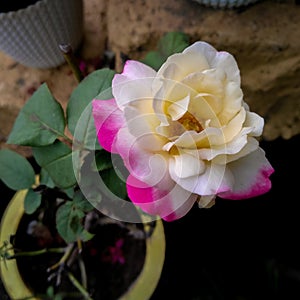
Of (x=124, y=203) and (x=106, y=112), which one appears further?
(x=124, y=203)

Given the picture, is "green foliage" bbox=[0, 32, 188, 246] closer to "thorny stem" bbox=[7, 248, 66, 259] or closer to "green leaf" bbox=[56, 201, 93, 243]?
"green leaf" bbox=[56, 201, 93, 243]

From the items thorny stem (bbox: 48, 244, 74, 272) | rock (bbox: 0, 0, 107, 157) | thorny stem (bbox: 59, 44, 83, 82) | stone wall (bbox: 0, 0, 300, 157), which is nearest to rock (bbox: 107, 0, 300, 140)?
stone wall (bbox: 0, 0, 300, 157)

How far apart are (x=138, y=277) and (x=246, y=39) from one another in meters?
0.41

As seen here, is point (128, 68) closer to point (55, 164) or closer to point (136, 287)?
point (55, 164)

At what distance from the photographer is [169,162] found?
1.41 feet

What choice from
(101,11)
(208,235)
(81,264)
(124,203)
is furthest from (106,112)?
(208,235)

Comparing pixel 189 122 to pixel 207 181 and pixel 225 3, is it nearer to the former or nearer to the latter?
pixel 207 181

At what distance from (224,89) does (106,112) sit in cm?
11

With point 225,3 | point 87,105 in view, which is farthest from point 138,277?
point 225,3

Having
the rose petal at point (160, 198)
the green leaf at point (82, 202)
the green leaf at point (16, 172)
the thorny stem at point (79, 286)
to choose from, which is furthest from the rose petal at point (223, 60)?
the thorny stem at point (79, 286)

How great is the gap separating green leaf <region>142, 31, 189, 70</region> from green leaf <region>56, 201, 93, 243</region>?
0.20 m

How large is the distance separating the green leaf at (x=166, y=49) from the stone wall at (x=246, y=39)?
14 cm

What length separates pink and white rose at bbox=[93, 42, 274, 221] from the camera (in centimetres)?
42

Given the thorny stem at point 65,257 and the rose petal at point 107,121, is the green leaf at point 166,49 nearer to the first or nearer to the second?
the rose petal at point 107,121
